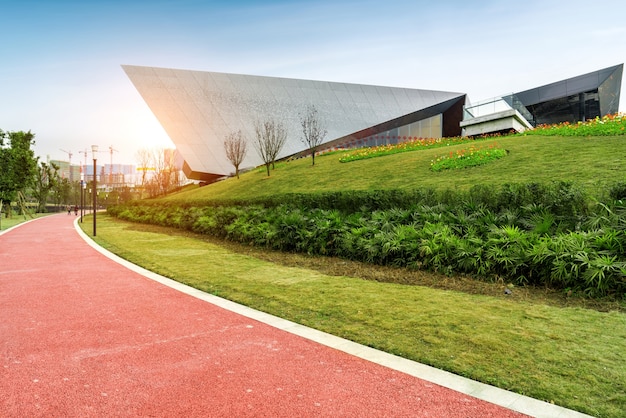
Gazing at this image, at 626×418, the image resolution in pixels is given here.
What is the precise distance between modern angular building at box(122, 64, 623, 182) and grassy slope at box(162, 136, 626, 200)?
11620 millimetres

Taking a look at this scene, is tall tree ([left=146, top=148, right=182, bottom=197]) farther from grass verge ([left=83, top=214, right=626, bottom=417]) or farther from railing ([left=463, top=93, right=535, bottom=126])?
grass verge ([left=83, top=214, right=626, bottom=417])

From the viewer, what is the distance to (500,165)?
1216 cm

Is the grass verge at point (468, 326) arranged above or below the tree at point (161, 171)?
below

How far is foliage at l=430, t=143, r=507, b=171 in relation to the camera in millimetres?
13109

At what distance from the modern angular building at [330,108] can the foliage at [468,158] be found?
12093mm

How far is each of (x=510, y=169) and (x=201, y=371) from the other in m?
10.7

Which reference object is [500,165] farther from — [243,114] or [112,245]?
[243,114]

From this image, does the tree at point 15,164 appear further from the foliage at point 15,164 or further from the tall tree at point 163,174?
the tall tree at point 163,174

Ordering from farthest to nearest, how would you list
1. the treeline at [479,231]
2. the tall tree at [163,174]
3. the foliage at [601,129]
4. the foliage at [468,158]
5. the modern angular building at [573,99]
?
the tall tree at [163,174] < the modern angular building at [573,99] < the foliage at [468,158] < the foliage at [601,129] < the treeline at [479,231]

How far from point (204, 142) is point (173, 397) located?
3444 centimetres

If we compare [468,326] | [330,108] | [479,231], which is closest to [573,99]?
[330,108]

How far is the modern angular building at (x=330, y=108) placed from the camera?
102ft

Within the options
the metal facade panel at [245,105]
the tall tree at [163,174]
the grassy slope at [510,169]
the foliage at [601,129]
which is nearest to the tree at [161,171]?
the tall tree at [163,174]

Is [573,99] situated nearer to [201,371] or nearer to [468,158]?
[468,158]
